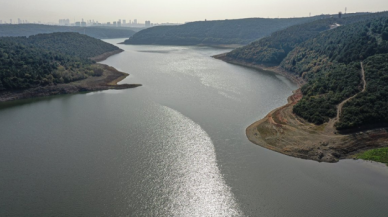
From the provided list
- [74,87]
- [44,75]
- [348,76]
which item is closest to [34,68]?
[44,75]

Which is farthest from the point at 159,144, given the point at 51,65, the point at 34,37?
the point at 34,37

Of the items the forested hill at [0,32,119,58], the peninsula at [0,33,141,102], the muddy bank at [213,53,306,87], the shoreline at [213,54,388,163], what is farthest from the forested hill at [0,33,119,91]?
the muddy bank at [213,53,306,87]

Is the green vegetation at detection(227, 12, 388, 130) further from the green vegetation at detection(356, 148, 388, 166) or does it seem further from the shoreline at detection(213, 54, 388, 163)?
the green vegetation at detection(356, 148, 388, 166)

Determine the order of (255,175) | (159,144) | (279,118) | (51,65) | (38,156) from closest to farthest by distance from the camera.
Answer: (255,175), (38,156), (159,144), (279,118), (51,65)

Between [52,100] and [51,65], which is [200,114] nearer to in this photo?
[52,100]

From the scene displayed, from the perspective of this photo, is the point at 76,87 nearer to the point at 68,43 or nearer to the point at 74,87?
the point at 74,87
